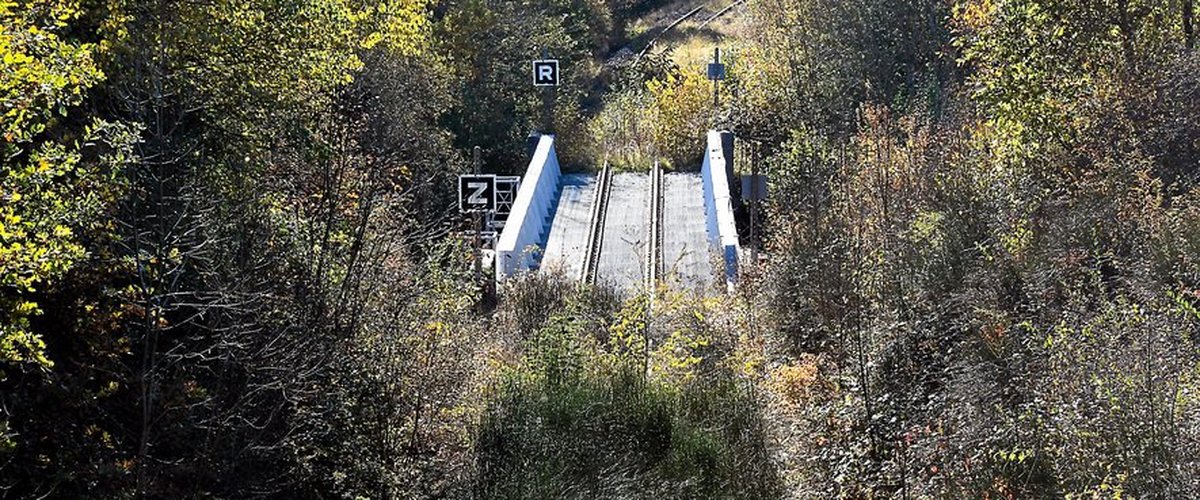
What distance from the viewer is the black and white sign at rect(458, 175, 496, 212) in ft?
61.4

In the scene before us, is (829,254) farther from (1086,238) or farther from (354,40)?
(354,40)

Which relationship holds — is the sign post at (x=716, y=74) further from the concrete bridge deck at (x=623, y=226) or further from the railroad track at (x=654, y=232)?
the railroad track at (x=654, y=232)

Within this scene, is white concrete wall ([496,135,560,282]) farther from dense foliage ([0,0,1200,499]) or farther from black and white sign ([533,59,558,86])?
dense foliage ([0,0,1200,499])

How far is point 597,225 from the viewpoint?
2662cm

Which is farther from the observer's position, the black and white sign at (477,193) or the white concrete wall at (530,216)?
the white concrete wall at (530,216)

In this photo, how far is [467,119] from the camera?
34.0 m

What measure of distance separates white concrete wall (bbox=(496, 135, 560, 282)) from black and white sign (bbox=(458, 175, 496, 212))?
3.14 feet

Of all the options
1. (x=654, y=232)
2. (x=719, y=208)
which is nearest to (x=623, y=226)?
(x=654, y=232)

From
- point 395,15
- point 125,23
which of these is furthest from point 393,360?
point 395,15

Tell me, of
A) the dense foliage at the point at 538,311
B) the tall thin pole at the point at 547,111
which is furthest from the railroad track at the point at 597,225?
the dense foliage at the point at 538,311

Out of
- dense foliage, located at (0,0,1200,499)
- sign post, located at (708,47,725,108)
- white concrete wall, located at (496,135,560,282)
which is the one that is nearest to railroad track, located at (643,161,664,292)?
white concrete wall, located at (496,135,560,282)

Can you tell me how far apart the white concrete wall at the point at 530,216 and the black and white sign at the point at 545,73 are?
57.1 inches

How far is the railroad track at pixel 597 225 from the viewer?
23.1 m

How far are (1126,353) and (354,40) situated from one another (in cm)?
889
